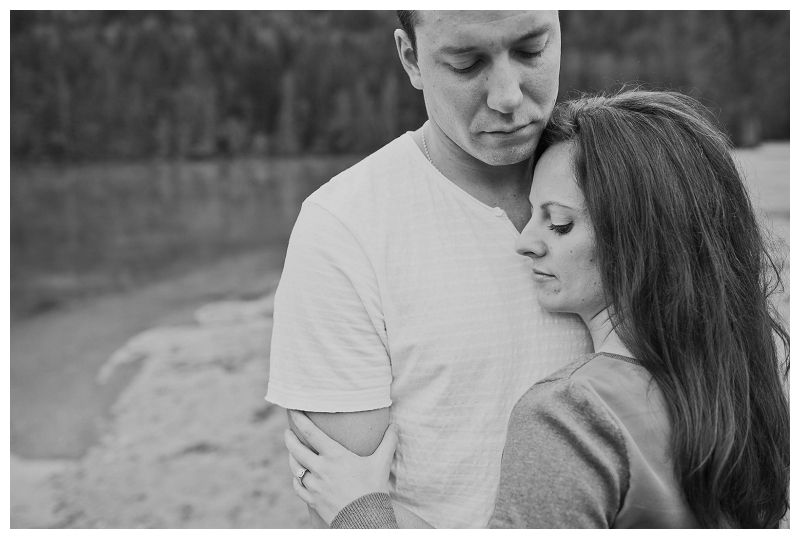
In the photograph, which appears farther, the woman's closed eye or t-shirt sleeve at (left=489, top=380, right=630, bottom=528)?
the woman's closed eye

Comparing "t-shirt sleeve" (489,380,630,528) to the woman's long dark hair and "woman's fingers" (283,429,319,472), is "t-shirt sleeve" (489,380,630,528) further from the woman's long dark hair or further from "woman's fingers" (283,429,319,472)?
"woman's fingers" (283,429,319,472)

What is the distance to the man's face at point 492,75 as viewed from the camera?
906 millimetres

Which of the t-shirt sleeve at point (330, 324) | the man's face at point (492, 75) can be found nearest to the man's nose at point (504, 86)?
the man's face at point (492, 75)

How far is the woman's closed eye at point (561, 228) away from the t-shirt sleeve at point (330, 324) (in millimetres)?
243

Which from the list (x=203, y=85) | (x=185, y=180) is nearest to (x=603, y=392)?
(x=203, y=85)

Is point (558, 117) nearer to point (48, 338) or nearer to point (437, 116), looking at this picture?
point (437, 116)

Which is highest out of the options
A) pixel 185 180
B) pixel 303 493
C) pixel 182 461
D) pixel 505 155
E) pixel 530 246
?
pixel 505 155

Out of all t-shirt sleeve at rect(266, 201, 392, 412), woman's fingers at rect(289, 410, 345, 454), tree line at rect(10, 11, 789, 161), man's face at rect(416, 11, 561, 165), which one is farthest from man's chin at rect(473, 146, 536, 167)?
tree line at rect(10, 11, 789, 161)

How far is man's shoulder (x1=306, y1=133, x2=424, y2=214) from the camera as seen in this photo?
985mm

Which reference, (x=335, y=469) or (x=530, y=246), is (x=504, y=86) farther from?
(x=335, y=469)

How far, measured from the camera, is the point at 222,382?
3.42m

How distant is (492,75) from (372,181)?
216mm

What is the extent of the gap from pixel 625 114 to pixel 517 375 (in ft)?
1.20

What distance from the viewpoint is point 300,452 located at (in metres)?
1.01
